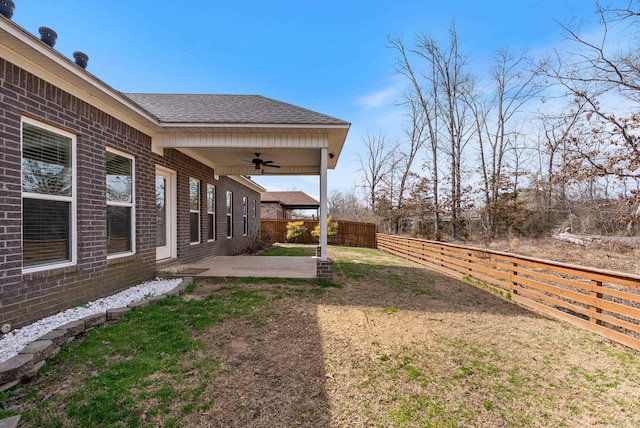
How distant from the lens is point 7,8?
3174 millimetres

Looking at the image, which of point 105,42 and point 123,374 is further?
point 105,42

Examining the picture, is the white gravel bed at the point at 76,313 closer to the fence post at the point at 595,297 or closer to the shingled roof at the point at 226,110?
the shingled roof at the point at 226,110

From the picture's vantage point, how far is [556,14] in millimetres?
7629

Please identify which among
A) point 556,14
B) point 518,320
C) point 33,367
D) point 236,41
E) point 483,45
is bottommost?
point 518,320

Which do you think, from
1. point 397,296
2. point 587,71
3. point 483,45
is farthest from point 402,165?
point 397,296

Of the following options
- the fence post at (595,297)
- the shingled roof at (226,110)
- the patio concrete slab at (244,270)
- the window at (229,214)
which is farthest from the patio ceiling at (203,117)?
the fence post at (595,297)

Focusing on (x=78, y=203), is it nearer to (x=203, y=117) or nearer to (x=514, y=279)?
(x=203, y=117)

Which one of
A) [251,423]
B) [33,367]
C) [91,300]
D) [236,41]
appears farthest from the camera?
[236,41]

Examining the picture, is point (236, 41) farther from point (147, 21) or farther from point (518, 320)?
point (518, 320)

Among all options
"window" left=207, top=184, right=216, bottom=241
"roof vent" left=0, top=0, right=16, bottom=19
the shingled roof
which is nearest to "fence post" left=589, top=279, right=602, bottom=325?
the shingled roof

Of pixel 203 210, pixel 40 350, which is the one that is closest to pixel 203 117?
pixel 203 210

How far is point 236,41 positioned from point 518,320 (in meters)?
10.5

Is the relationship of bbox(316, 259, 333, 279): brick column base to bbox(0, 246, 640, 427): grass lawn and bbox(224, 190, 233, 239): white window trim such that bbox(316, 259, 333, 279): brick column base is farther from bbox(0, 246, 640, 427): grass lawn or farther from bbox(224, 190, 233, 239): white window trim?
bbox(224, 190, 233, 239): white window trim

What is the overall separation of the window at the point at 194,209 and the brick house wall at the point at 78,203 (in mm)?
1264
